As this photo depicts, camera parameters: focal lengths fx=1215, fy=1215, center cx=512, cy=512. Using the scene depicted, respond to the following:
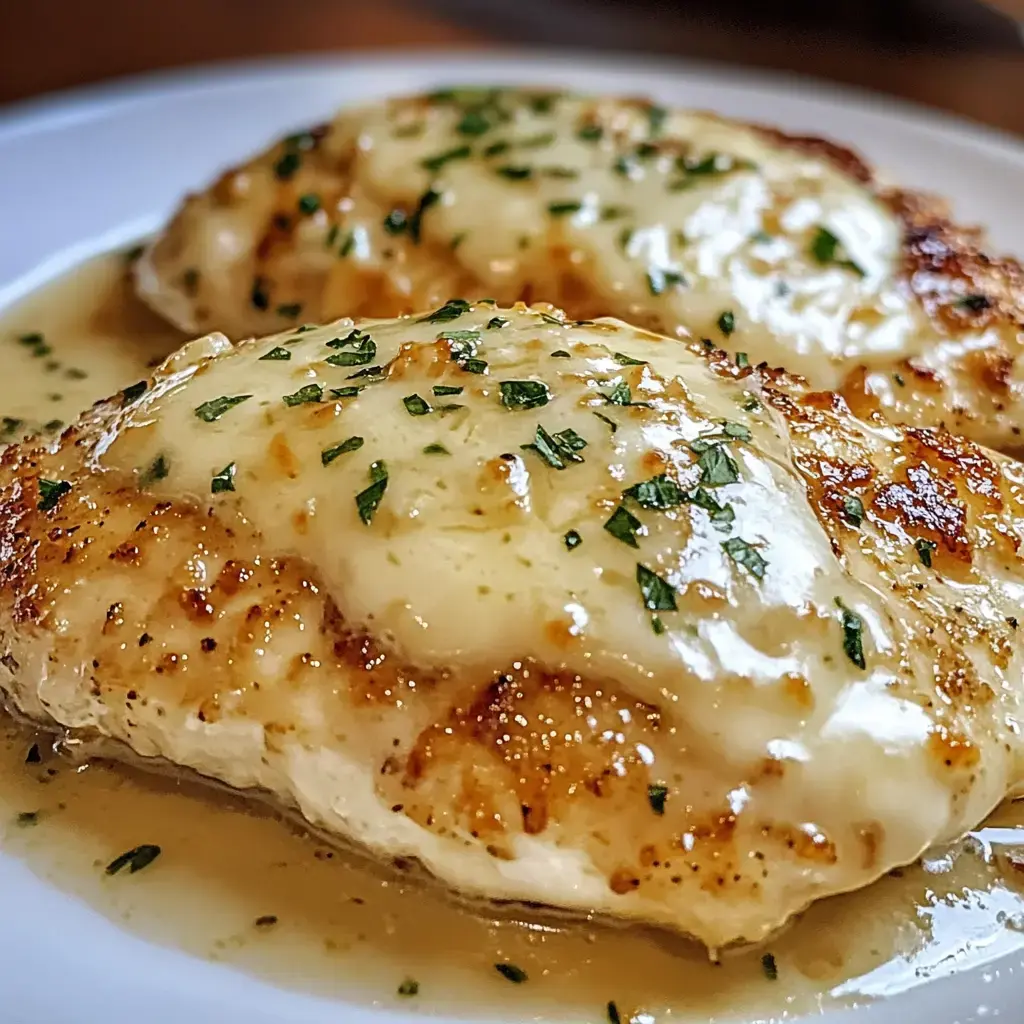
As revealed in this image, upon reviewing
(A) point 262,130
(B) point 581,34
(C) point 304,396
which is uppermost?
A: (C) point 304,396

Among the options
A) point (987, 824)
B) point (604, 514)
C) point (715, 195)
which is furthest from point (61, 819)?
point (715, 195)

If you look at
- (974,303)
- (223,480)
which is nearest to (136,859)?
(223,480)

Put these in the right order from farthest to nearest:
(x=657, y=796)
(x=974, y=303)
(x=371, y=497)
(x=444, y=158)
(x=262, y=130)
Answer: (x=262, y=130) < (x=444, y=158) < (x=974, y=303) < (x=371, y=497) < (x=657, y=796)

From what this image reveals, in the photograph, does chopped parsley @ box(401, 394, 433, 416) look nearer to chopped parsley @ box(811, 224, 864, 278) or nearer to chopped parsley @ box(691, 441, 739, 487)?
chopped parsley @ box(691, 441, 739, 487)

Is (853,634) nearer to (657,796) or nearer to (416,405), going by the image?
(657,796)

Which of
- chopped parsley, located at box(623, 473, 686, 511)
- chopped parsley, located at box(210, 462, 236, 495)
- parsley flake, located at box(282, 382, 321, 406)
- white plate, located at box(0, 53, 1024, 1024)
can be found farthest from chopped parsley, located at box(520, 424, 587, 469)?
white plate, located at box(0, 53, 1024, 1024)
